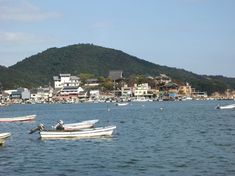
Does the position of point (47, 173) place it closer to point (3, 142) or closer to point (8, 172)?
point (8, 172)

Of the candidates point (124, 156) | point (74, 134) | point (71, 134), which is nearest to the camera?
point (124, 156)

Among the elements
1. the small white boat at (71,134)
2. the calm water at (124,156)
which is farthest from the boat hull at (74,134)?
the calm water at (124,156)

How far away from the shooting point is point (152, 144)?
37.1 m

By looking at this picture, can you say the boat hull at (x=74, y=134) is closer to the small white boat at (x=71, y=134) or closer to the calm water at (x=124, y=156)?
the small white boat at (x=71, y=134)

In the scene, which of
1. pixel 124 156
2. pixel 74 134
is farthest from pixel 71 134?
pixel 124 156

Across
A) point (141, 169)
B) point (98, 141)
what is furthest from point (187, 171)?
point (98, 141)

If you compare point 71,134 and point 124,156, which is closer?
point 124,156

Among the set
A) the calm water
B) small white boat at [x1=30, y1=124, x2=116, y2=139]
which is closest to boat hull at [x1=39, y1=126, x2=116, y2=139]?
small white boat at [x1=30, y1=124, x2=116, y2=139]

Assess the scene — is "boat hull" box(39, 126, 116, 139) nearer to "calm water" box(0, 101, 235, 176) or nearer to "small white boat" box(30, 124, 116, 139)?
"small white boat" box(30, 124, 116, 139)

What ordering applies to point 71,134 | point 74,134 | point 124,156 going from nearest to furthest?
point 124,156 < point 74,134 < point 71,134

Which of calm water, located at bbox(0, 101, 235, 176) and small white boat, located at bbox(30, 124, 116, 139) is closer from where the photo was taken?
calm water, located at bbox(0, 101, 235, 176)

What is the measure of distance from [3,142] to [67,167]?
11022 mm

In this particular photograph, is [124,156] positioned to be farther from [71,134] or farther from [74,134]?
[71,134]

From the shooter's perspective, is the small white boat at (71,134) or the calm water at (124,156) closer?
the calm water at (124,156)
